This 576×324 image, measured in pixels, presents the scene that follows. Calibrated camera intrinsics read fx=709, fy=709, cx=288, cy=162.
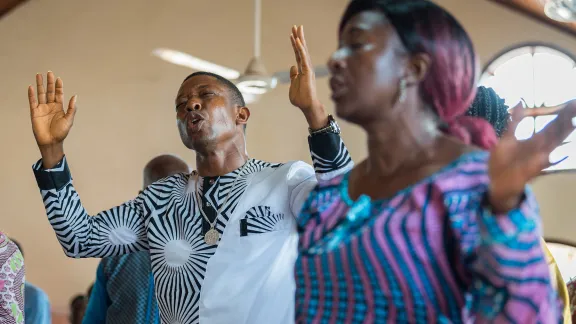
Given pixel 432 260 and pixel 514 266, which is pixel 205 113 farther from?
pixel 514 266

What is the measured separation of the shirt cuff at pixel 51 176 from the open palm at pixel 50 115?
6 centimetres

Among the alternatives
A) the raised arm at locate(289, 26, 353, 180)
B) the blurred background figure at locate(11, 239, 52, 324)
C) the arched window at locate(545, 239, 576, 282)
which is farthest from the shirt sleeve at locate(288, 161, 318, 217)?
the arched window at locate(545, 239, 576, 282)

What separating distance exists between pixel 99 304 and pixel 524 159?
2383 mm

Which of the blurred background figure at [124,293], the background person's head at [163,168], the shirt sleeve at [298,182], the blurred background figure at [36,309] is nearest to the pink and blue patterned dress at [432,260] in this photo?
the shirt sleeve at [298,182]

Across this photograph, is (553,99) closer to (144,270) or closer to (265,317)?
(144,270)

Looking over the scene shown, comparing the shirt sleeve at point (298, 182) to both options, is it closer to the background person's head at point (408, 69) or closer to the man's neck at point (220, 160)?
the man's neck at point (220, 160)

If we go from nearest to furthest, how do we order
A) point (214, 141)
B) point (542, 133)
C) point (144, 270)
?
point (542, 133) < point (214, 141) < point (144, 270)

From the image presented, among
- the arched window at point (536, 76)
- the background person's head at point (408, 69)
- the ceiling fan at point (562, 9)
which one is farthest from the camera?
the arched window at point (536, 76)

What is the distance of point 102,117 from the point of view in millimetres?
7867

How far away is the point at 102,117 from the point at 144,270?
532 cm

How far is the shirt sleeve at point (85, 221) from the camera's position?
1819mm

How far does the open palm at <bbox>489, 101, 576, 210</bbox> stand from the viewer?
0.88m

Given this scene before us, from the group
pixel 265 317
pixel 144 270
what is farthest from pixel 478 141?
pixel 144 270

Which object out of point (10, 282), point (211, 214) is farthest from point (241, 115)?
point (10, 282)
